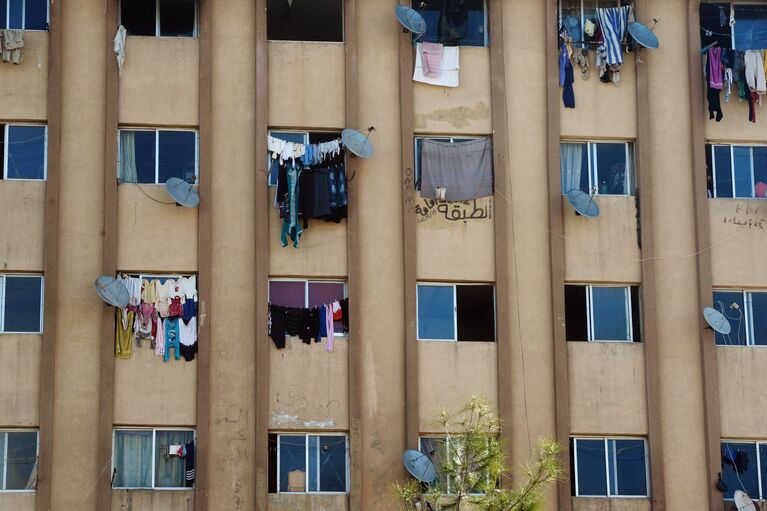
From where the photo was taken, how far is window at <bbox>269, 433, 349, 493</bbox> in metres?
24.9

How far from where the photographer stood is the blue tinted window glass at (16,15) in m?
26.1

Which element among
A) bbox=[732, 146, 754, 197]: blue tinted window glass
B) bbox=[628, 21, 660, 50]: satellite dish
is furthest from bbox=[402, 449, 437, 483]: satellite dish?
bbox=[628, 21, 660, 50]: satellite dish

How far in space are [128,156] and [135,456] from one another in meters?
5.84

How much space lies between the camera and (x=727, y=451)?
25391mm

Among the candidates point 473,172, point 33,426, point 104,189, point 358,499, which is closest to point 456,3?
point 473,172

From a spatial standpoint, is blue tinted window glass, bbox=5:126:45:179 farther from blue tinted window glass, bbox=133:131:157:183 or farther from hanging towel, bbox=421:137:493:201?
hanging towel, bbox=421:137:493:201

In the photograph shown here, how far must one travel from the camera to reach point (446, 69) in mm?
26281

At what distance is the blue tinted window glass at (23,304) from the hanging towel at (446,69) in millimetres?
8419

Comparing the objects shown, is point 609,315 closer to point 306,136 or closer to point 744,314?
point 744,314

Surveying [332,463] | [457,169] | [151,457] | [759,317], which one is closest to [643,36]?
[457,169]

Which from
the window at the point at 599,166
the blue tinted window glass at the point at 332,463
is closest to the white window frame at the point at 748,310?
the window at the point at 599,166

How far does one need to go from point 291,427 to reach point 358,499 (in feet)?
6.08

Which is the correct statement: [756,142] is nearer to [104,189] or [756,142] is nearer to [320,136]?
[320,136]

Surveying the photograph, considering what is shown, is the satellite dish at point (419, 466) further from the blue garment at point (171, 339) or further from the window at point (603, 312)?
the blue garment at point (171, 339)
